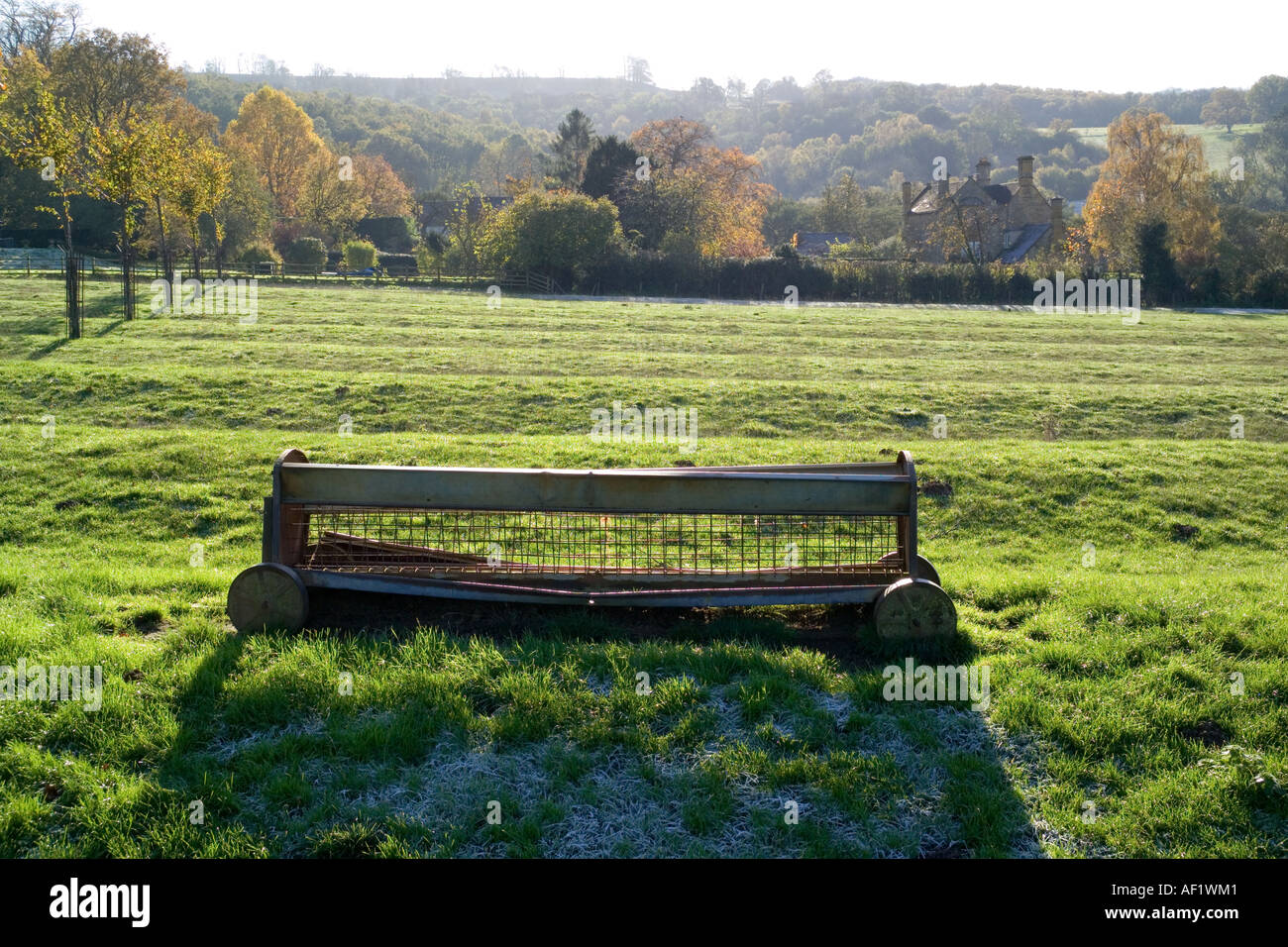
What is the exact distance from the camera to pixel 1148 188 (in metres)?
61.6

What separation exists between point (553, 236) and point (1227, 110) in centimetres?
19580

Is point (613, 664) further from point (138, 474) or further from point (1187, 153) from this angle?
point (1187, 153)

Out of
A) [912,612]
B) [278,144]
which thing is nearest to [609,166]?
[278,144]

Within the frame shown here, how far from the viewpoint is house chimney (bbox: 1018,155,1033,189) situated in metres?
72.1

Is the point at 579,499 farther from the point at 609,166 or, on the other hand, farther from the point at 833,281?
the point at 609,166


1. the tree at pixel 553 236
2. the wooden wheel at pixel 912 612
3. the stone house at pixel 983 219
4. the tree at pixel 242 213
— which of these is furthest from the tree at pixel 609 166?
the wooden wheel at pixel 912 612

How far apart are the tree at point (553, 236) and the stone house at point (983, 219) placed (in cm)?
2793

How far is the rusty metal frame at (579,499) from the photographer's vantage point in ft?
19.8

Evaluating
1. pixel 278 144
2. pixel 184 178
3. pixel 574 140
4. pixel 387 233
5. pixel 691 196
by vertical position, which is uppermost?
pixel 574 140

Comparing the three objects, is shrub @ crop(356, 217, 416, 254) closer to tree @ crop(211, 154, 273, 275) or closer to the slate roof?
tree @ crop(211, 154, 273, 275)
